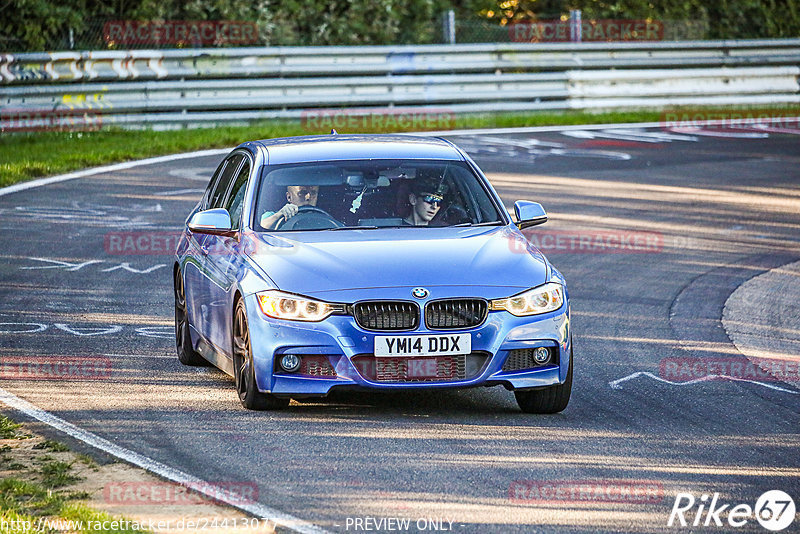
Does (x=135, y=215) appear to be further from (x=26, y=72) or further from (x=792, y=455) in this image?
(x=792, y=455)

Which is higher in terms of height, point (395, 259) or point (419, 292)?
point (395, 259)

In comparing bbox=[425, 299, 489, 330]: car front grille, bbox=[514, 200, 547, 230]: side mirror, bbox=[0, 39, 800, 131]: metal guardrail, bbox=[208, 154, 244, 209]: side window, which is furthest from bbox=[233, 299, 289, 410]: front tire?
bbox=[0, 39, 800, 131]: metal guardrail

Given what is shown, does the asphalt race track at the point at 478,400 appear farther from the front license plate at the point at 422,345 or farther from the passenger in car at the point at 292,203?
the passenger in car at the point at 292,203

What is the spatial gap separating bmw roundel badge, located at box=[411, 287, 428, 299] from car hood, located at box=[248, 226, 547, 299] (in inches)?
1.4

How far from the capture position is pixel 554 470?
6.62 m

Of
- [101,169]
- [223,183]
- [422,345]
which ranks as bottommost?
[101,169]

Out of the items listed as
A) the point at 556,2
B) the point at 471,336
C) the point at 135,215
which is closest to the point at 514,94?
the point at 556,2

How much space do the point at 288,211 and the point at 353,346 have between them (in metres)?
1.52

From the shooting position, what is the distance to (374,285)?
24.8 ft

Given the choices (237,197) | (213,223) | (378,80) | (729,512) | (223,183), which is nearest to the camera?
(729,512)

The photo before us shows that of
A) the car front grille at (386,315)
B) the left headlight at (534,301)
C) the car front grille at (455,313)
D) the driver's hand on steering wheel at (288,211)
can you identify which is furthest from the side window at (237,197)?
the left headlight at (534,301)

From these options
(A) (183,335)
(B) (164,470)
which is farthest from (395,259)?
(A) (183,335)

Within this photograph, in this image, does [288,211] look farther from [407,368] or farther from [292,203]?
[407,368]

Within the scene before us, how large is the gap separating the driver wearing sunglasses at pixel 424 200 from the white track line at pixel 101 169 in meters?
9.80
